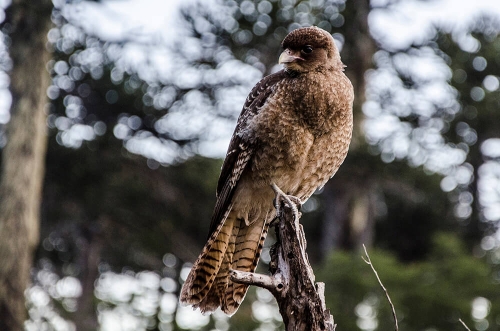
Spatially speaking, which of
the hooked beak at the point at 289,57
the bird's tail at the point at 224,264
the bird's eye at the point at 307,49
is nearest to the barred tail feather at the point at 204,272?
the bird's tail at the point at 224,264

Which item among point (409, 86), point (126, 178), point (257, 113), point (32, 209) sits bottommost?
point (126, 178)

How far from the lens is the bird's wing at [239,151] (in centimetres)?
590

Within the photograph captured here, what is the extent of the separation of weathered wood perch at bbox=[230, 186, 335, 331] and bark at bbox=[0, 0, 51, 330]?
Answer: 7.90m

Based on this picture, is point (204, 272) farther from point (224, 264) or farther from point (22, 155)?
point (22, 155)

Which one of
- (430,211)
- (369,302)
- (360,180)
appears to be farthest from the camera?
(430,211)

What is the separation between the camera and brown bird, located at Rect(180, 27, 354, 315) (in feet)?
18.7

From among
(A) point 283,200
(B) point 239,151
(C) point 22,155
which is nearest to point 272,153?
(B) point 239,151

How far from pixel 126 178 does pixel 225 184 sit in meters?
10.5

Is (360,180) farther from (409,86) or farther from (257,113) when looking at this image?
(257,113)

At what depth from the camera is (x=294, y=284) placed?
4.88 m

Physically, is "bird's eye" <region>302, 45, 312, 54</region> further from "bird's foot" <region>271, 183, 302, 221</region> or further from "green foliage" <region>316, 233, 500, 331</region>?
"green foliage" <region>316, 233, 500, 331</region>

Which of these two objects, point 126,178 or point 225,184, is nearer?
point 225,184

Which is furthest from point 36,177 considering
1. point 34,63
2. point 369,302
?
point 369,302

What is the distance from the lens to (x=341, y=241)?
705 inches
